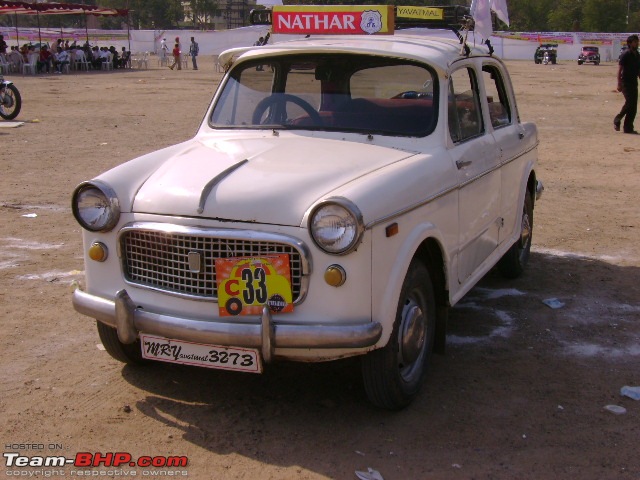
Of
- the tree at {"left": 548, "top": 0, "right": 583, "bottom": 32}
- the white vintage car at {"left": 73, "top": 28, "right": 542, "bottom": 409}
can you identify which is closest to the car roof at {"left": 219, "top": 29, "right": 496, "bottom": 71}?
the white vintage car at {"left": 73, "top": 28, "right": 542, "bottom": 409}

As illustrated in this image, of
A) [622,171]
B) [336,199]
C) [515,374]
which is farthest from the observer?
[622,171]

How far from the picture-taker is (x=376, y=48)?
504 centimetres

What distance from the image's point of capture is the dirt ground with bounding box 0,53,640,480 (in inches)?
146

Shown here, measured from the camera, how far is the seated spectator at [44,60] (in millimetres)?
36284

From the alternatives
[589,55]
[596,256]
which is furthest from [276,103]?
[589,55]

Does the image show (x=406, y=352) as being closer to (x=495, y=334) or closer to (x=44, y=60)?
(x=495, y=334)

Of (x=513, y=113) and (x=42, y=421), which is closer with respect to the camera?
(x=42, y=421)

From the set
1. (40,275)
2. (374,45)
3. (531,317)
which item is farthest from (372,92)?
(40,275)

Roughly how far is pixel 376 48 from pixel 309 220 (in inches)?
72.2

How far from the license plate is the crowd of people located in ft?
109

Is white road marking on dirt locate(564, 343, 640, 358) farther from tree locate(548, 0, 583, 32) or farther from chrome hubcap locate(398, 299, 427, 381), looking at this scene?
tree locate(548, 0, 583, 32)

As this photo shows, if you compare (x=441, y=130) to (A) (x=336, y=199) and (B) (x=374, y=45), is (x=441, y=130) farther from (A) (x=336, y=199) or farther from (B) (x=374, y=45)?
(A) (x=336, y=199)

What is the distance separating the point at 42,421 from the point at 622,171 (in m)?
9.27

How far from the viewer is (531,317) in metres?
5.68
